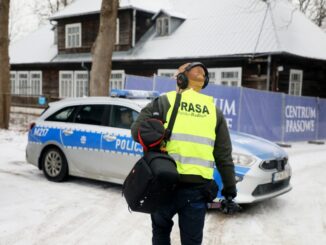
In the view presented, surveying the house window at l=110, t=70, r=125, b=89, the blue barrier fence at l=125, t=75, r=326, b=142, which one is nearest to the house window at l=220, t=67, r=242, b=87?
the blue barrier fence at l=125, t=75, r=326, b=142

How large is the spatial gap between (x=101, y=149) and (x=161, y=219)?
13.4 feet

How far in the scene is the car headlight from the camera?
5926mm

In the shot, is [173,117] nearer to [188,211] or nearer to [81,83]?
[188,211]

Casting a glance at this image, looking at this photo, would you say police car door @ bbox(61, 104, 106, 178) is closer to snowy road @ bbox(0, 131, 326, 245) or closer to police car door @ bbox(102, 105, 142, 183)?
police car door @ bbox(102, 105, 142, 183)

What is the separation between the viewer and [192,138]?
2924mm

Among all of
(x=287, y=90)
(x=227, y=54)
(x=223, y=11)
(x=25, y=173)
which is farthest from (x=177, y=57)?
(x=25, y=173)

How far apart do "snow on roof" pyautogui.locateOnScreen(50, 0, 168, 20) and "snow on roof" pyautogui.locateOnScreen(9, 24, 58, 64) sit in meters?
2.86

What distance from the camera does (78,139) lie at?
23.9 ft

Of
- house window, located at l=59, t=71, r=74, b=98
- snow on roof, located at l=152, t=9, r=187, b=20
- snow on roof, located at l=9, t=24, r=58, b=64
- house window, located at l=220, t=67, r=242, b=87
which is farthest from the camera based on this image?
snow on roof, located at l=9, t=24, r=58, b=64

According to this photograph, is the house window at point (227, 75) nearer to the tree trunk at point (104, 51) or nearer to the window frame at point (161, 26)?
the window frame at point (161, 26)

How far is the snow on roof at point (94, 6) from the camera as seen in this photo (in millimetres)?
23812

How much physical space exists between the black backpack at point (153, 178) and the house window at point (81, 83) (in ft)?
78.4

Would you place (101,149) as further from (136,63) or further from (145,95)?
(136,63)

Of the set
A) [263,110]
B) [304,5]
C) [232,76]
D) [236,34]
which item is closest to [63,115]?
[263,110]
